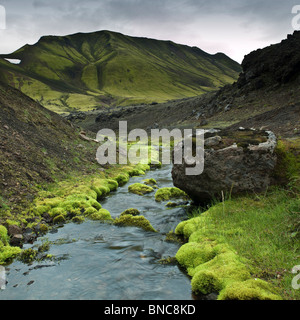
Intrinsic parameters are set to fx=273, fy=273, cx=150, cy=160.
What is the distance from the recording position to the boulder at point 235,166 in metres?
14.8

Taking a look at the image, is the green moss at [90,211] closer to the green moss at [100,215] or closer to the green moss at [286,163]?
the green moss at [100,215]

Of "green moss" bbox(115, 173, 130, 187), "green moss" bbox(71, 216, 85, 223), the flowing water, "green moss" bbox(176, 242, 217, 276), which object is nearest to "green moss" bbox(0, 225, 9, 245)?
the flowing water

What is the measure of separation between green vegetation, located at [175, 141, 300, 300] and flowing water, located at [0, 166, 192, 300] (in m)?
0.90

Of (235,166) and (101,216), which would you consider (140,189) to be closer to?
(101,216)

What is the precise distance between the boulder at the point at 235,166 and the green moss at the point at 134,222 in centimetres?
365

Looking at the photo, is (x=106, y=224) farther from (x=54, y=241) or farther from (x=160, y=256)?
(x=160, y=256)

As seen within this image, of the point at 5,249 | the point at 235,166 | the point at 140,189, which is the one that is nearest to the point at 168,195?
the point at 140,189

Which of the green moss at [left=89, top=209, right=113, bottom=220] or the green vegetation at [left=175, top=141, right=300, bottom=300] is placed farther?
the green moss at [left=89, top=209, right=113, bottom=220]

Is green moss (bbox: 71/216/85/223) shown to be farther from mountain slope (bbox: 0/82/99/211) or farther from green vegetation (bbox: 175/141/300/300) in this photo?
green vegetation (bbox: 175/141/300/300)

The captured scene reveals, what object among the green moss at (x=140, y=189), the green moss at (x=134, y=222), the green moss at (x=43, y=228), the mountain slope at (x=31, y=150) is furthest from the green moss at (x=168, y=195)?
the green moss at (x=43, y=228)

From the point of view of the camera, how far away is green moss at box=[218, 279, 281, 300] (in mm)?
7348

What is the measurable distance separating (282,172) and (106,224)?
33.1 feet

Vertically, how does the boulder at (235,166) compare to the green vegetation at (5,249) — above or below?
above
